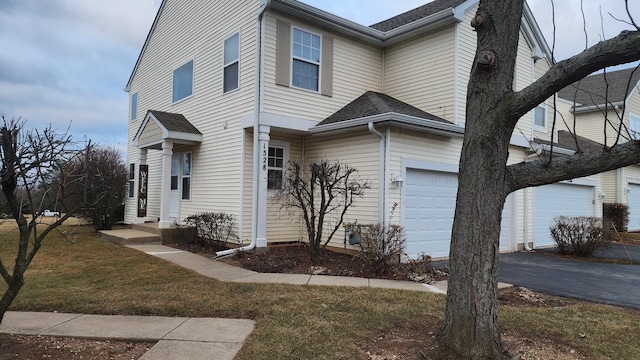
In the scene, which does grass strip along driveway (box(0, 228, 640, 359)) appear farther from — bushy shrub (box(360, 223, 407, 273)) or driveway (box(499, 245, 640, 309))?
bushy shrub (box(360, 223, 407, 273))

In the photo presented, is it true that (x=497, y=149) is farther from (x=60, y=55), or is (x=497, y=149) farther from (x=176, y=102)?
(x=60, y=55)

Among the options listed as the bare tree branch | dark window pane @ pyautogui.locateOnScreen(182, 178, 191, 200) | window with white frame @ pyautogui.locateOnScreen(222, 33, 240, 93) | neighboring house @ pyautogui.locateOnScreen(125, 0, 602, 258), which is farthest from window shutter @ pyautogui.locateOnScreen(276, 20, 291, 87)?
the bare tree branch

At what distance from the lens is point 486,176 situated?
3.75 m

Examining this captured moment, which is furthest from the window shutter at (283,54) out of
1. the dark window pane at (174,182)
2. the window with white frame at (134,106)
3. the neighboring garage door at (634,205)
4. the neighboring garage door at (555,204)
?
the neighboring garage door at (634,205)

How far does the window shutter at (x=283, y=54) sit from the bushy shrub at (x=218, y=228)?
389 cm

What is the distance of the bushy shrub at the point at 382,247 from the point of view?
8.05 m

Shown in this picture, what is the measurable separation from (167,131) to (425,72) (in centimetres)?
781

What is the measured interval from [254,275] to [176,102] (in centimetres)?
888

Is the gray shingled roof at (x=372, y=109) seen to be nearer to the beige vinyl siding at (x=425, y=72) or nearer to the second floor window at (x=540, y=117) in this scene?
the beige vinyl siding at (x=425, y=72)

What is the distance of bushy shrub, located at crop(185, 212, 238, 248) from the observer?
10703 millimetres

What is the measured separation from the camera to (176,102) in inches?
560

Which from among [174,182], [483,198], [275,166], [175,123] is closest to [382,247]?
[275,166]

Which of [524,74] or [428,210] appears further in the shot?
[524,74]

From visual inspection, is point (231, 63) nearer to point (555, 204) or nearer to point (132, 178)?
point (132, 178)
